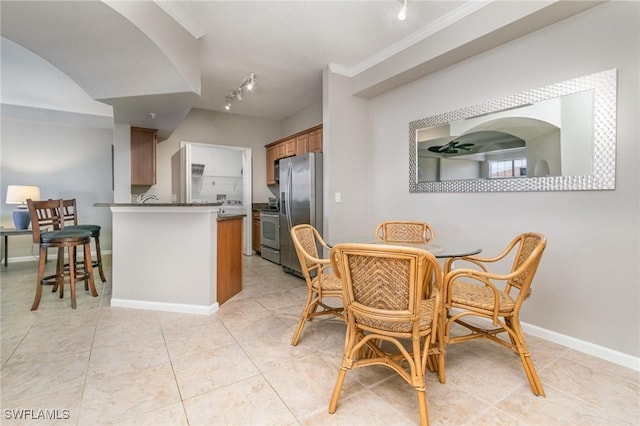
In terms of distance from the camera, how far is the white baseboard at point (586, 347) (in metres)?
1.93

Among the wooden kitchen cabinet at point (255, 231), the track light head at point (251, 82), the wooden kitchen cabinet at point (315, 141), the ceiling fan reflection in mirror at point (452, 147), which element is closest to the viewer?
the ceiling fan reflection in mirror at point (452, 147)

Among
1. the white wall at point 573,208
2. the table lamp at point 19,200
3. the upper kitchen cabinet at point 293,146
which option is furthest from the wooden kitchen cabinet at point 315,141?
the table lamp at point 19,200

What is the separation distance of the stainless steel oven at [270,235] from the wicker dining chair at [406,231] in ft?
7.66

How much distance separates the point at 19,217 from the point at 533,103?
661cm

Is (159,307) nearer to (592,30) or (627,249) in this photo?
(627,249)

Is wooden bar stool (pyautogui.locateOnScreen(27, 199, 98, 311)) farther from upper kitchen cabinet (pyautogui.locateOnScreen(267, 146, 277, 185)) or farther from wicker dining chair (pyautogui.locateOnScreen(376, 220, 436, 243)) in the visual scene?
upper kitchen cabinet (pyautogui.locateOnScreen(267, 146, 277, 185))

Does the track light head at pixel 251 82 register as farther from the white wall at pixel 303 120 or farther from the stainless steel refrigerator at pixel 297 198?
the white wall at pixel 303 120

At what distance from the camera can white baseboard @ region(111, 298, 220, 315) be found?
2809mm

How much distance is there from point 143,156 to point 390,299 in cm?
458

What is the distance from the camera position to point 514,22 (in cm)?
220

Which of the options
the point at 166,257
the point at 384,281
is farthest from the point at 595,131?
the point at 166,257

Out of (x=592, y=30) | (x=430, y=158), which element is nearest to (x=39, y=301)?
(x=430, y=158)

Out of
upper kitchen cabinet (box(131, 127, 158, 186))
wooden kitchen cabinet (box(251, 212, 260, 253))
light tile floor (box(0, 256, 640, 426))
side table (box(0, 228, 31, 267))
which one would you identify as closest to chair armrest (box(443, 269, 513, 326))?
light tile floor (box(0, 256, 640, 426))

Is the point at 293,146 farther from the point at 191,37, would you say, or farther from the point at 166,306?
the point at 166,306
